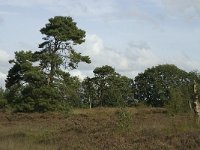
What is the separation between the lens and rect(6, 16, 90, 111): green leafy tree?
43.4 m

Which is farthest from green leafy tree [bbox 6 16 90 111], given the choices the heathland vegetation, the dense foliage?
the dense foliage

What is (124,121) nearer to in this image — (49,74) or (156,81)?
(49,74)

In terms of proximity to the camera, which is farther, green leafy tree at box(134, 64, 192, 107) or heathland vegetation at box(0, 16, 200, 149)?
green leafy tree at box(134, 64, 192, 107)

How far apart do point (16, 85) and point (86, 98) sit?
3886 centimetres

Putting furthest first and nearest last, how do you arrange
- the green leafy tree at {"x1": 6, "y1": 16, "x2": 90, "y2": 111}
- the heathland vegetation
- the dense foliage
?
the dense foliage
the green leafy tree at {"x1": 6, "y1": 16, "x2": 90, "y2": 111}
the heathland vegetation

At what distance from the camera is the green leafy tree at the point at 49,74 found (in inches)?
1709

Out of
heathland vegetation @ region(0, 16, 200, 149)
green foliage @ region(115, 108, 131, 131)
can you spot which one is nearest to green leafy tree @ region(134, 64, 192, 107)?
heathland vegetation @ region(0, 16, 200, 149)

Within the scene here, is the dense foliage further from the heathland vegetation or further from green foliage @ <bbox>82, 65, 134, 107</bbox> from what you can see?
green foliage @ <bbox>82, 65, 134, 107</bbox>

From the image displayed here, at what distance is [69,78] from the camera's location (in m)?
44.7

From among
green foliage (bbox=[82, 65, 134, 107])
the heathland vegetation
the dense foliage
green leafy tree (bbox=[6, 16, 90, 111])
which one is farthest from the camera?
the dense foliage

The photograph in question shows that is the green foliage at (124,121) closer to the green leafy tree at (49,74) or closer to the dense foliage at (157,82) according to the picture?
the green leafy tree at (49,74)

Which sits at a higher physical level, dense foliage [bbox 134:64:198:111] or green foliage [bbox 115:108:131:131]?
dense foliage [bbox 134:64:198:111]

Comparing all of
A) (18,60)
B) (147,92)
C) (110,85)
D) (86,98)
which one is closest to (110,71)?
(110,85)

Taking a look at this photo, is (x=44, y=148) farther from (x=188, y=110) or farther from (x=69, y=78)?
(x=69, y=78)
